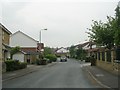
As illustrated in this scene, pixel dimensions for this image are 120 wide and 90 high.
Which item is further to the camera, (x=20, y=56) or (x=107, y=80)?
(x=20, y=56)

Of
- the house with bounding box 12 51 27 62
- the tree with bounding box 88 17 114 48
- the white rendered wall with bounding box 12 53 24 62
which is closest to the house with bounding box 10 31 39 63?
the house with bounding box 12 51 27 62

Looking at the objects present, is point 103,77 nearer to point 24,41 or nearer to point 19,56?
point 19,56

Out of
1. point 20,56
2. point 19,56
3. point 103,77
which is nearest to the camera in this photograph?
point 103,77

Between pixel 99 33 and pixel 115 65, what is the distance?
151 inches

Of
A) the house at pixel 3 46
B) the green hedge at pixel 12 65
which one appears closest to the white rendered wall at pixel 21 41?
the house at pixel 3 46

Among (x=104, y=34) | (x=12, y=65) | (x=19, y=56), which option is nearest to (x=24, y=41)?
(x=19, y=56)

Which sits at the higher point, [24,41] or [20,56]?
[24,41]

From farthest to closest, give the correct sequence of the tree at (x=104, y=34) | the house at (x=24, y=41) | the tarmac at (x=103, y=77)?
1. the house at (x=24, y=41)
2. the tree at (x=104, y=34)
3. the tarmac at (x=103, y=77)

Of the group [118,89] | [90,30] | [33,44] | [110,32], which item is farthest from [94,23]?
[33,44]

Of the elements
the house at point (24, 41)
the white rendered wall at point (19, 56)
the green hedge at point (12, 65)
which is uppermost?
the house at point (24, 41)

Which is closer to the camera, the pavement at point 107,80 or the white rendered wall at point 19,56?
the pavement at point 107,80

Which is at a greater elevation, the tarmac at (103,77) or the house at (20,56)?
the house at (20,56)

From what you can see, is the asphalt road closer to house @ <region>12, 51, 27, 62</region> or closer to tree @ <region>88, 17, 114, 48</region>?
tree @ <region>88, 17, 114, 48</region>

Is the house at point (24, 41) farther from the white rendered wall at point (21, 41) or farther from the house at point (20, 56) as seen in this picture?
the house at point (20, 56)
